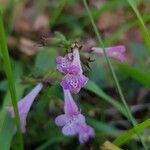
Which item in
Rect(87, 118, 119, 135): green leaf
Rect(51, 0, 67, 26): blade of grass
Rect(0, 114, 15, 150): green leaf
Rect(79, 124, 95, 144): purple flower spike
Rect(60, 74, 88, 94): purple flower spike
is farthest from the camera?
Rect(51, 0, 67, 26): blade of grass

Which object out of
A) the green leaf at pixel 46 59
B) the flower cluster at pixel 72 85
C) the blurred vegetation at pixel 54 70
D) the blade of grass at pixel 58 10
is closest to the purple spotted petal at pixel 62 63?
the flower cluster at pixel 72 85

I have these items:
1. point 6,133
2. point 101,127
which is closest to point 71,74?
point 6,133

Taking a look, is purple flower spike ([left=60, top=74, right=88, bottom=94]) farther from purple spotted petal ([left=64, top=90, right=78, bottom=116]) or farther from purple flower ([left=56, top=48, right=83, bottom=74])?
purple spotted petal ([left=64, top=90, right=78, bottom=116])

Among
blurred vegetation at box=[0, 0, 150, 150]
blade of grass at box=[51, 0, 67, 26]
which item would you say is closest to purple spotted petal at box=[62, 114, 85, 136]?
blurred vegetation at box=[0, 0, 150, 150]

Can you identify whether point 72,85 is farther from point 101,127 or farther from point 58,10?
point 58,10

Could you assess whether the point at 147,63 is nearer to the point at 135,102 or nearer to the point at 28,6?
the point at 135,102
